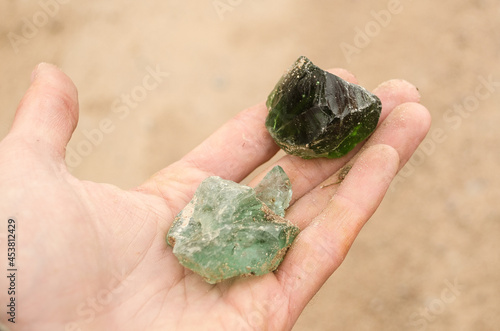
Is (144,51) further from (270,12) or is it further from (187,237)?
(187,237)

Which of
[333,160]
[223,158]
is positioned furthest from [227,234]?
[333,160]

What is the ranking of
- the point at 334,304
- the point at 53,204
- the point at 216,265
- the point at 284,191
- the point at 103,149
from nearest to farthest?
the point at 53,204 < the point at 216,265 < the point at 284,191 < the point at 334,304 < the point at 103,149

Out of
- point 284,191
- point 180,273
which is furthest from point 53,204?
point 284,191

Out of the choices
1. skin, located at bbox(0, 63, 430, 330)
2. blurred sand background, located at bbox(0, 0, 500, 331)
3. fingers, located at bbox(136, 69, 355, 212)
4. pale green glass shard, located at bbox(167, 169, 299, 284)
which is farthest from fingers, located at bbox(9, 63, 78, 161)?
blurred sand background, located at bbox(0, 0, 500, 331)

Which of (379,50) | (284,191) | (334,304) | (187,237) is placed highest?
(187,237)

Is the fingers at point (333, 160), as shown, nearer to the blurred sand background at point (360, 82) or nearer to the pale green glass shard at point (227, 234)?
the pale green glass shard at point (227, 234)

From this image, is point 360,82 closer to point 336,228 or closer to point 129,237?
point 336,228

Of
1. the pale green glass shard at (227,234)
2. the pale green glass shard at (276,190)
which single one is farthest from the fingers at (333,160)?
the pale green glass shard at (227,234)
